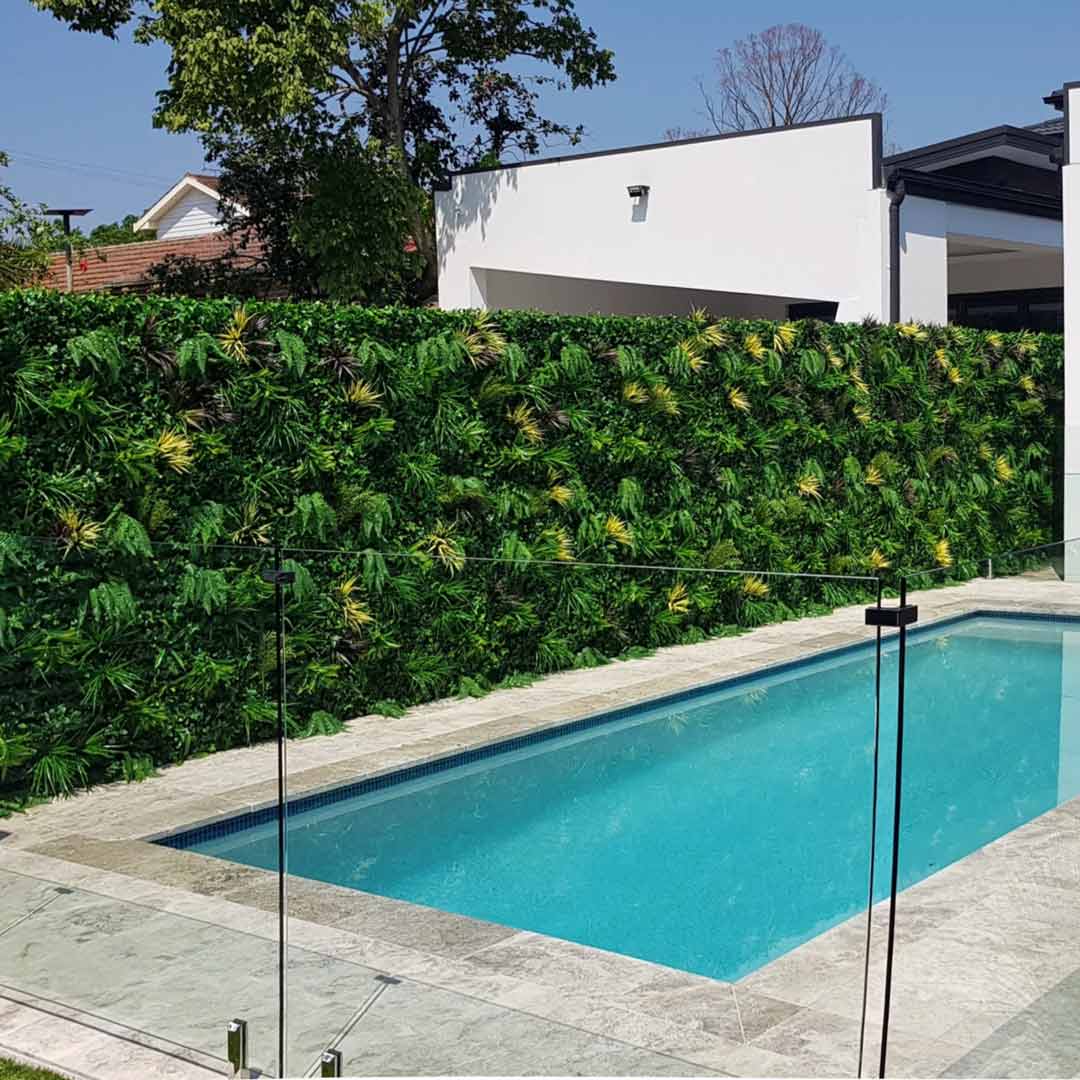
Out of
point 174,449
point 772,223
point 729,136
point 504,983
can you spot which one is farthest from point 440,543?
point 729,136

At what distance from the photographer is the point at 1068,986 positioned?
185 inches

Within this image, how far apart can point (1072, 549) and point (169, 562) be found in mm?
4719

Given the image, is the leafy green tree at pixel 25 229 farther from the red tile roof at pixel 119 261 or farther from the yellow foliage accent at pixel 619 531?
the yellow foliage accent at pixel 619 531

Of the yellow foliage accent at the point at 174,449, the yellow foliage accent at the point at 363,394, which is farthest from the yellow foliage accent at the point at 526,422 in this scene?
the yellow foliage accent at the point at 174,449

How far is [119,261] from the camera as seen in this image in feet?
108

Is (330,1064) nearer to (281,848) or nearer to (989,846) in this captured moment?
(281,848)

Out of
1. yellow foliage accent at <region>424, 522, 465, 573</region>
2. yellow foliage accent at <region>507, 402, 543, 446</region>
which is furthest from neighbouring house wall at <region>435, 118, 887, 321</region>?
yellow foliage accent at <region>424, 522, 465, 573</region>

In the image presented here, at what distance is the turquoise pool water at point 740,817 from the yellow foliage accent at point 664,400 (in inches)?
198

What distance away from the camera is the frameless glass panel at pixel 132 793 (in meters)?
4.66

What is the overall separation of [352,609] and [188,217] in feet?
149

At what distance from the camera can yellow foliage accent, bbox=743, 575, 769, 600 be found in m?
8.08

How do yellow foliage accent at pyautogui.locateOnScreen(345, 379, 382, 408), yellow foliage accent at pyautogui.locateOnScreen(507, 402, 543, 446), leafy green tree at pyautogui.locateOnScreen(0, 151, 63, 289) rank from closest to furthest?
yellow foliage accent at pyautogui.locateOnScreen(345, 379, 382, 408)
yellow foliage accent at pyautogui.locateOnScreen(507, 402, 543, 446)
leafy green tree at pyautogui.locateOnScreen(0, 151, 63, 289)

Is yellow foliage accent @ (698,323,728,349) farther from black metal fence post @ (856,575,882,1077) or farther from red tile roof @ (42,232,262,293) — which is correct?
red tile roof @ (42,232,262,293)

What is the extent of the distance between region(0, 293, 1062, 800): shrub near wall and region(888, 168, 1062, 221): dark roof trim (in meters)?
2.72
